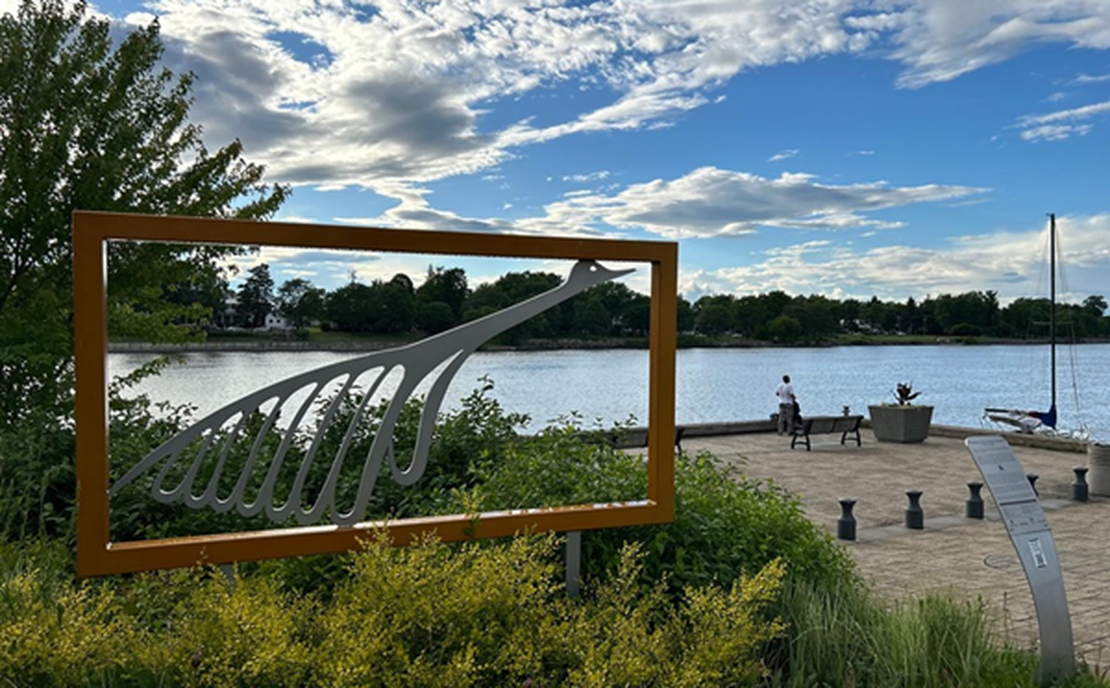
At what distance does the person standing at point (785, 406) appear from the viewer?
68.4ft

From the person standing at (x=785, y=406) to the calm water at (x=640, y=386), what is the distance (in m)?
2.95

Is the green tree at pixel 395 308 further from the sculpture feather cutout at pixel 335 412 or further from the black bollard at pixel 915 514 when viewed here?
the black bollard at pixel 915 514

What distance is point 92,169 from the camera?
11.2 m

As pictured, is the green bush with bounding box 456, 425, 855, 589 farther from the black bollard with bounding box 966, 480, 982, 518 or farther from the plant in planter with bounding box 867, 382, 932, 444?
the plant in planter with bounding box 867, 382, 932, 444

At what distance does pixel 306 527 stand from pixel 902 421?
18.2 metres

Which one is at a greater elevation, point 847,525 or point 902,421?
point 902,421

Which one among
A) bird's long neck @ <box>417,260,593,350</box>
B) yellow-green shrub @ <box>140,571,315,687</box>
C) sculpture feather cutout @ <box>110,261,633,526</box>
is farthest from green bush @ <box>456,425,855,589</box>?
yellow-green shrub @ <box>140,571,315,687</box>

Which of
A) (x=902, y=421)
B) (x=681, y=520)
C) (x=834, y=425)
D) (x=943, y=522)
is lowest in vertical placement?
(x=943, y=522)

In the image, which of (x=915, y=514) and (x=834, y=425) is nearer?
(x=915, y=514)

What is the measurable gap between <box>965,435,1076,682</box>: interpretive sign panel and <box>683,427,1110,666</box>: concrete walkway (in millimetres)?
731

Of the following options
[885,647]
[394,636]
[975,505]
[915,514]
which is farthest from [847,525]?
[394,636]

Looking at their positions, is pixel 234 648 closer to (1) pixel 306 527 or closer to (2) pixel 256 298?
(1) pixel 306 527

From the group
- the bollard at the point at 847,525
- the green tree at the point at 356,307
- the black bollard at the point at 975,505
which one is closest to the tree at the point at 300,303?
the green tree at the point at 356,307

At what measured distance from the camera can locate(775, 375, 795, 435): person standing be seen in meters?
20.8
